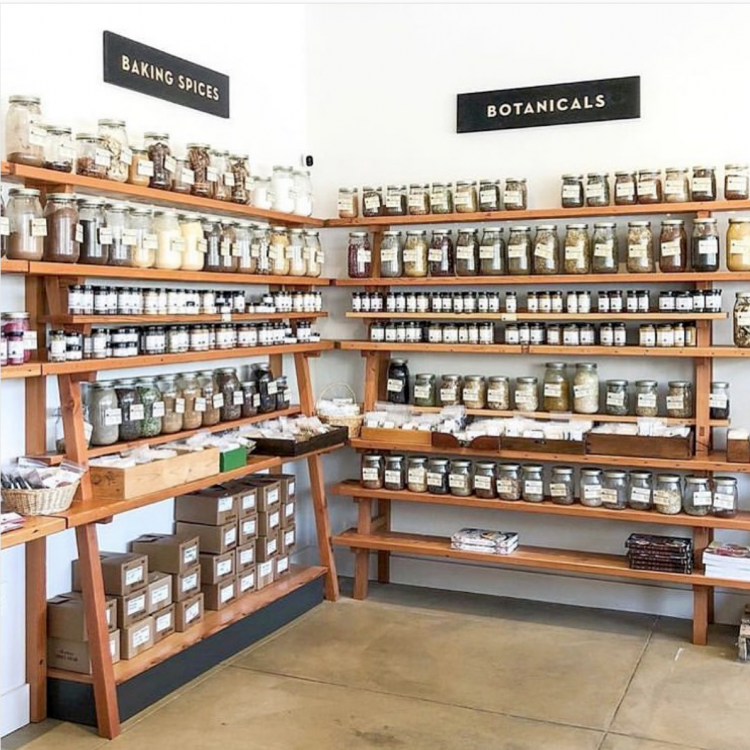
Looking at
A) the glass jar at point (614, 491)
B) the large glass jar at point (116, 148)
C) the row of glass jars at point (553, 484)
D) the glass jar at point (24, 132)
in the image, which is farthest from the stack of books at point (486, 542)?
the glass jar at point (24, 132)

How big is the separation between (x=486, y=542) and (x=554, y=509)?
0.34 metres

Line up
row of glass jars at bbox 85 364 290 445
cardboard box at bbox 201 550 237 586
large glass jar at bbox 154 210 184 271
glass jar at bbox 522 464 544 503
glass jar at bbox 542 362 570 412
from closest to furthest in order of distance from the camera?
row of glass jars at bbox 85 364 290 445 < large glass jar at bbox 154 210 184 271 < cardboard box at bbox 201 550 237 586 < glass jar at bbox 522 464 544 503 < glass jar at bbox 542 362 570 412

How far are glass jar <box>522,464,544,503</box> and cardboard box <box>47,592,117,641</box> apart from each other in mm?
1783

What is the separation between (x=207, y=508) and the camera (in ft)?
12.6

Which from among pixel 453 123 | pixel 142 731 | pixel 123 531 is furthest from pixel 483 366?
pixel 142 731

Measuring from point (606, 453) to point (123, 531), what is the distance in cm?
197

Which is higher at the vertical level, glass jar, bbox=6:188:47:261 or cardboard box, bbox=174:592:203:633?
glass jar, bbox=6:188:47:261

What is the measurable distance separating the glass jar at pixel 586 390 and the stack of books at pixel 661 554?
1.94 feet

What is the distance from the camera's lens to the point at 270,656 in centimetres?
373

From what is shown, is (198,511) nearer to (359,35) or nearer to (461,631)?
(461,631)

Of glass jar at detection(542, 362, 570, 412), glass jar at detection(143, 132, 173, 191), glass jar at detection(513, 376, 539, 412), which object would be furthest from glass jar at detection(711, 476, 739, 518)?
glass jar at detection(143, 132, 173, 191)

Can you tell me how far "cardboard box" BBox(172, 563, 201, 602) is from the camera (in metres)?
3.54

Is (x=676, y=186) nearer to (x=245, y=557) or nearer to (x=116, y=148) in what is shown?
(x=116, y=148)

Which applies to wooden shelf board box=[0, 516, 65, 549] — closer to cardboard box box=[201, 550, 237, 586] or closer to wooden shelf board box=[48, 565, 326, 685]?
wooden shelf board box=[48, 565, 326, 685]
